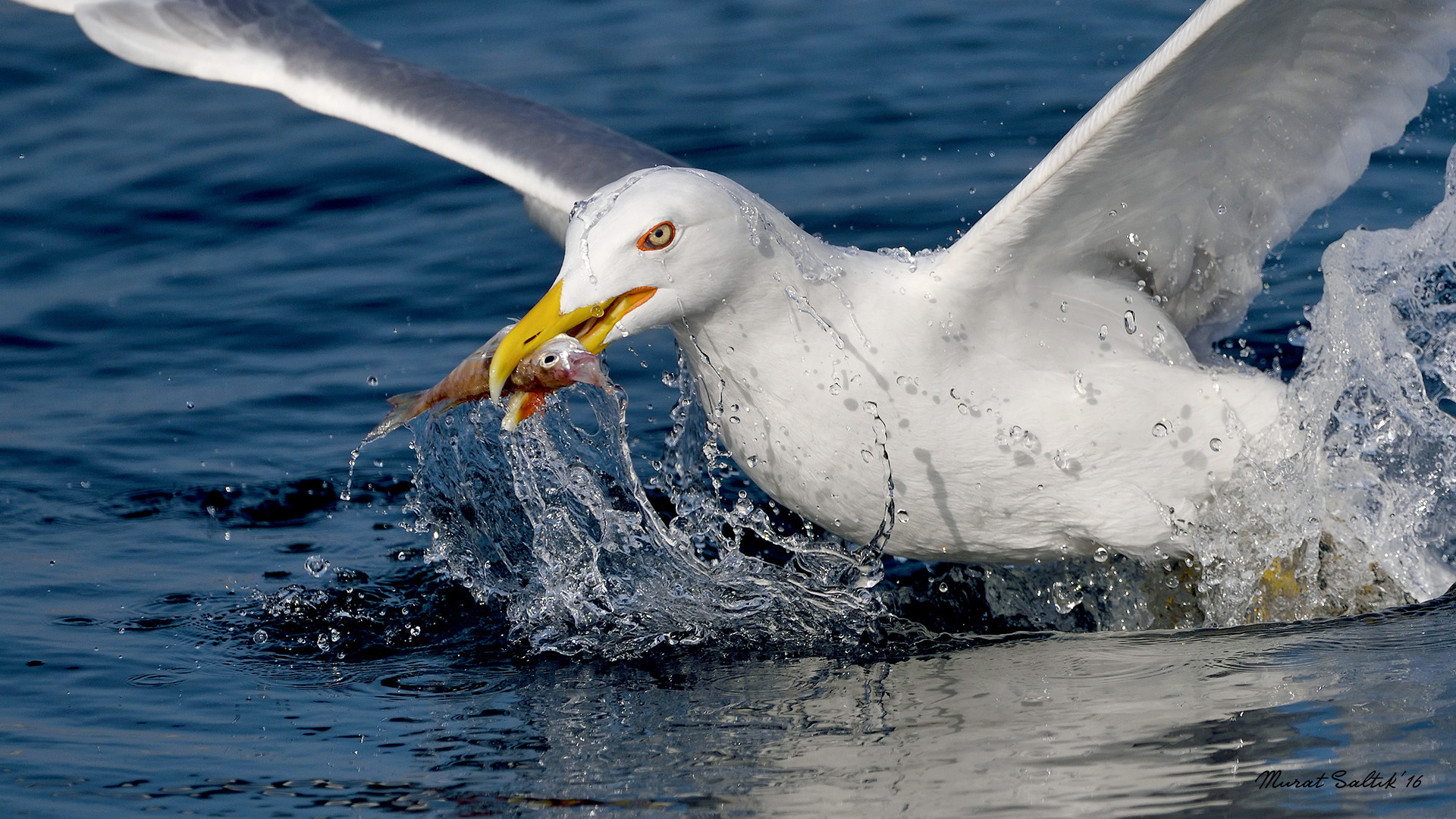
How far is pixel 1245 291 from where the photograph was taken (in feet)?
19.0

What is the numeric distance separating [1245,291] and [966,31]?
6.60 metres

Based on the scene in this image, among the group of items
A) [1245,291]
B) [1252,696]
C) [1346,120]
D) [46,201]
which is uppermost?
[46,201]

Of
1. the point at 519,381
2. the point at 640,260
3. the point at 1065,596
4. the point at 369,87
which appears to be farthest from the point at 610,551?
the point at 369,87

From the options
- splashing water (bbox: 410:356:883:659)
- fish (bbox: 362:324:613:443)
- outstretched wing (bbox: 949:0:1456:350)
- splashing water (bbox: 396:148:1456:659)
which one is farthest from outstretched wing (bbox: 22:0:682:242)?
outstretched wing (bbox: 949:0:1456:350)

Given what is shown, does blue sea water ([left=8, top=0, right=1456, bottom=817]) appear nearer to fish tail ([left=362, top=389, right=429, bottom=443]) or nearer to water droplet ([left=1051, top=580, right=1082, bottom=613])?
water droplet ([left=1051, top=580, right=1082, bottom=613])

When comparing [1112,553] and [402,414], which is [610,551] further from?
[1112,553]

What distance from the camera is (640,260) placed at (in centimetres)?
464

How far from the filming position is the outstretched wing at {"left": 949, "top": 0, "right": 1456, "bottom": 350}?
452 centimetres

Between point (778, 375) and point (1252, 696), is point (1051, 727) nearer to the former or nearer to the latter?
point (1252, 696)

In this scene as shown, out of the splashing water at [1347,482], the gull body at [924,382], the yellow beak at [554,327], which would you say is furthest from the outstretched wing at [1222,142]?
the yellow beak at [554,327]

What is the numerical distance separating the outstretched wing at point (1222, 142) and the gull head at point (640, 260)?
71 centimetres

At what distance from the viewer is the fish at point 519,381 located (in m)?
4.52

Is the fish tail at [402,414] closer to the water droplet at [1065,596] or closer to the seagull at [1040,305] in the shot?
the seagull at [1040,305]

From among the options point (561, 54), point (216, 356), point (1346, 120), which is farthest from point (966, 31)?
point (1346, 120)
